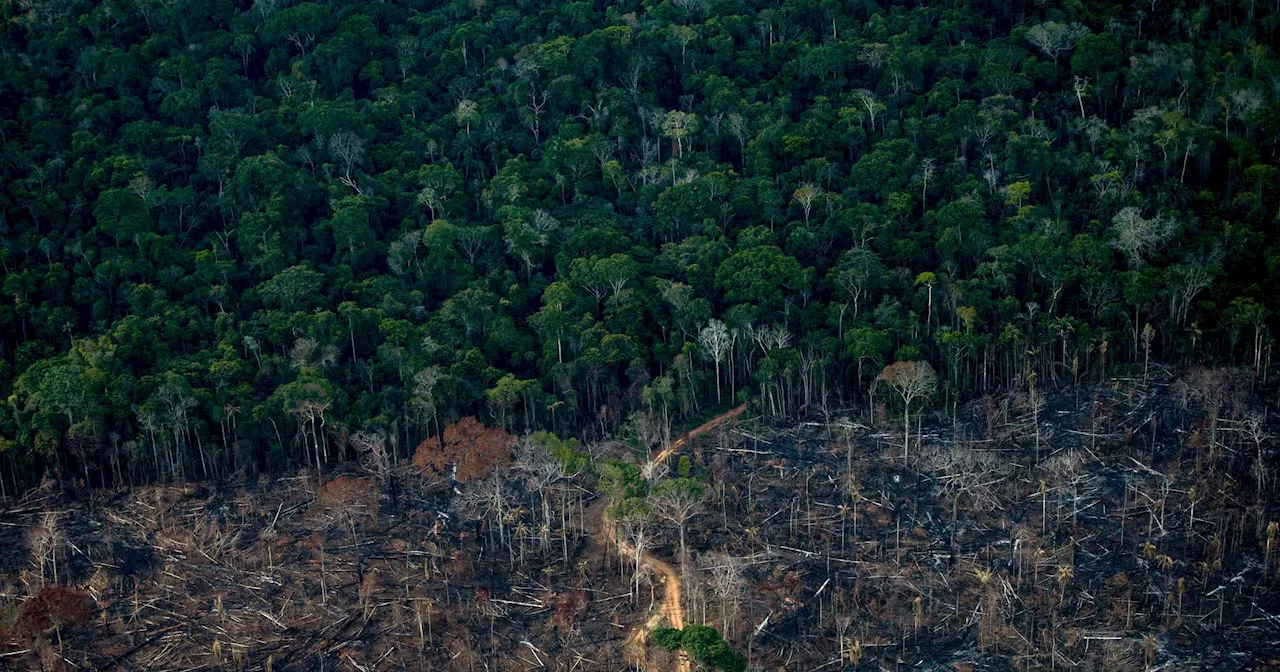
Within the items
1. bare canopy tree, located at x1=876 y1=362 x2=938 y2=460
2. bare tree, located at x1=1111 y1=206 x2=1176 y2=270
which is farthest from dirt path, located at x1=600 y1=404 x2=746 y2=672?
bare tree, located at x1=1111 y1=206 x2=1176 y2=270

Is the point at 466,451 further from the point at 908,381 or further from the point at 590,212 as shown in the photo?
the point at 590,212

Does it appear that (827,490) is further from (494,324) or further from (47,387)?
(47,387)

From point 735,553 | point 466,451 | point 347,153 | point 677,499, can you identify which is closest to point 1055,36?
point 347,153

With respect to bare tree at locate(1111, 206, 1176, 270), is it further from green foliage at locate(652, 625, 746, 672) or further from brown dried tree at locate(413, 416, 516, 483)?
green foliage at locate(652, 625, 746, 672)

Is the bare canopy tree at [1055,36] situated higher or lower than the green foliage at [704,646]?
higher

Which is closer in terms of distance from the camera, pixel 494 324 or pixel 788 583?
pixel 788 583

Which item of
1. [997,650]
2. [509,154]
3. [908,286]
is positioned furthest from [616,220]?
[997,650]

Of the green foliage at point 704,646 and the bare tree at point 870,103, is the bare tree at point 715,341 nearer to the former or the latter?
the bare tree at point 870,103

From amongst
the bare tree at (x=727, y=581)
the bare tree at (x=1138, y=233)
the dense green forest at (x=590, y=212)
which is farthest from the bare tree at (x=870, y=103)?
the bare tree at (x=727, y=581)
